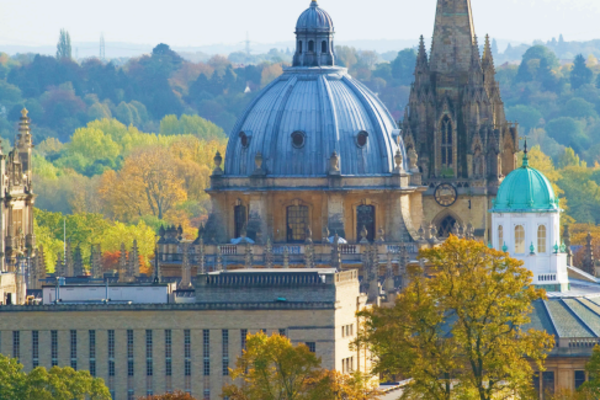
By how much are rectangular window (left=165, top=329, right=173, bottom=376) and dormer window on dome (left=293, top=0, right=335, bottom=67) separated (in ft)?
133

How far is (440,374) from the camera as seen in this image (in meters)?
116

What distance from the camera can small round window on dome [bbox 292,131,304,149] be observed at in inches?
6639

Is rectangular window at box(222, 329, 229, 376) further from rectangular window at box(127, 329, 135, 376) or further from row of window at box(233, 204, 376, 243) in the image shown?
row of window at box(233, 204, 376, 243)

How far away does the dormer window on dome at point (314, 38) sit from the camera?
172 metres

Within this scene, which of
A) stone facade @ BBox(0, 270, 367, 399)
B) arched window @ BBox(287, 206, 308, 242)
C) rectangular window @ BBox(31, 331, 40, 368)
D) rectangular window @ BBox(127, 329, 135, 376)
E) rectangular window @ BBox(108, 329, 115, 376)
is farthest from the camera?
arched window @ BBox(287, 206, 308, 242)

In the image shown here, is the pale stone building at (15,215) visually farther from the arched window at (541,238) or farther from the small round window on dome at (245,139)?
the arched window at (541,238)

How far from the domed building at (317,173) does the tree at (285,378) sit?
44.8 m

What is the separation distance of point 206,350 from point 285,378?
14.6 m

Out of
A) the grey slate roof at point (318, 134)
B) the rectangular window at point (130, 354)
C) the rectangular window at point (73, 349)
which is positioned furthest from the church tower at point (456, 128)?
the rectangular window at point (73, 349)

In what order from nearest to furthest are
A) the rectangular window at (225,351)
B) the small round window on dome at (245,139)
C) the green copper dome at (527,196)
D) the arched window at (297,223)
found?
the rectangular window at (225,351) → the green copper dome at (527,196) → the arched window at (297,223) → the small round window on dome at (245,139)

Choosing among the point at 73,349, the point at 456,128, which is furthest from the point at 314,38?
the point at 73,349

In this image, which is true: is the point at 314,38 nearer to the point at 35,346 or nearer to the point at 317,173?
the point at 317,173

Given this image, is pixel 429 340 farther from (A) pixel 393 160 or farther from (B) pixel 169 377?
(A) pixel 393 160

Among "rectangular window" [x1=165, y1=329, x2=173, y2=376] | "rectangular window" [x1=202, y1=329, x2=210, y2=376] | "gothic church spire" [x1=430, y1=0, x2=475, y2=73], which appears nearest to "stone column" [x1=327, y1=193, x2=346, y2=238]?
"gothic church spire" [x1=430, y1=0, x2=475, y2=73]
